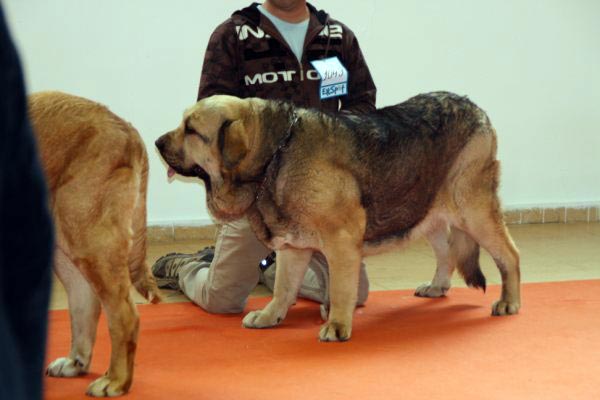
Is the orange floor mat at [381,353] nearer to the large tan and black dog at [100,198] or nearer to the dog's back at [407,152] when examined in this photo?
the large tan and black dog at [100,198]

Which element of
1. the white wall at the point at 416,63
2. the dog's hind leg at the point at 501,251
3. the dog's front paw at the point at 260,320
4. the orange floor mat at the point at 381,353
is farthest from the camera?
the white wall at the point at 416,63

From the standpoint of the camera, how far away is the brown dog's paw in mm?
4273

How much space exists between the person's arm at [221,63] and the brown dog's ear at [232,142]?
712mm

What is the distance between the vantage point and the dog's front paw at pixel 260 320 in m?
4.18

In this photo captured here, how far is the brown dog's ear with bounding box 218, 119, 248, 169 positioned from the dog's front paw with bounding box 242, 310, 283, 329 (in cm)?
84

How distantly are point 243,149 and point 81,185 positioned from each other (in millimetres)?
1126

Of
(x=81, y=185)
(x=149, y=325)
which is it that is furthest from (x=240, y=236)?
(x=81, y=185)

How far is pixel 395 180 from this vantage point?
13.6 feet

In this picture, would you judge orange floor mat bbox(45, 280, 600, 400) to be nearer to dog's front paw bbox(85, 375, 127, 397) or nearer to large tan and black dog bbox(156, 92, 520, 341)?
dog's front paw bbox(85, 375, 127, 397)

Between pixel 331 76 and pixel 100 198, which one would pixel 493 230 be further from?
pixel 100 198

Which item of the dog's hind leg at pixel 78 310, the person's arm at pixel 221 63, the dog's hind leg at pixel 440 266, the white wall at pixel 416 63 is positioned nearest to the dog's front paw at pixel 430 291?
the dog's hind leg at pixel 440 266

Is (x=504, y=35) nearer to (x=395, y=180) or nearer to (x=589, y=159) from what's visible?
(x=589, y=159)

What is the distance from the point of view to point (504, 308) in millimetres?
4277

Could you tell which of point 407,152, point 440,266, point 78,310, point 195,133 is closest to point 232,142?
point 195,133
